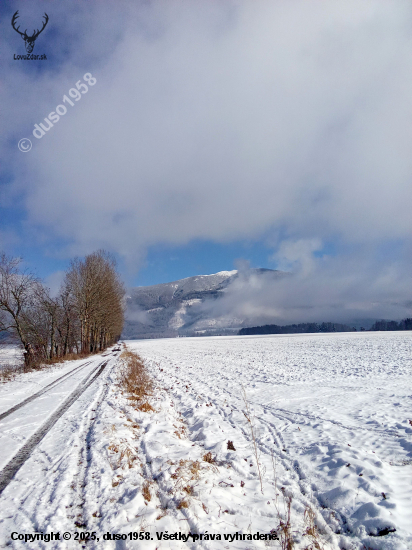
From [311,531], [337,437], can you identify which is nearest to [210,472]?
[311,531]

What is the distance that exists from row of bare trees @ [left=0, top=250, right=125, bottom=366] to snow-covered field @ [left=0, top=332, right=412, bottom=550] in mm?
21381

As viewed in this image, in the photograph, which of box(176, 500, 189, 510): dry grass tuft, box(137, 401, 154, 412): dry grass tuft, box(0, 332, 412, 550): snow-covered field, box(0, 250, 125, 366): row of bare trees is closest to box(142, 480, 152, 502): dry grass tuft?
box(0, 332, 412, 550): snow-covered field

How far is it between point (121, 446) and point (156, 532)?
9.67ft

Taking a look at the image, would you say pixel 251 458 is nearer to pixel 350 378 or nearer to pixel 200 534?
pixel 200 534

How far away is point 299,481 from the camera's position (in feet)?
17.5

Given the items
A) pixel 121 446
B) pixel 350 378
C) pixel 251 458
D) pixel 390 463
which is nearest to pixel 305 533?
pixel 251 458

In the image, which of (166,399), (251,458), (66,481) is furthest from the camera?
(166,399)

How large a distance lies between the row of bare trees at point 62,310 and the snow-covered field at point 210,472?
2138 cm

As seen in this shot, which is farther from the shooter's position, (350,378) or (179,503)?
(350,378)

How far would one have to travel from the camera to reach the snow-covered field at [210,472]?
3.98 meters

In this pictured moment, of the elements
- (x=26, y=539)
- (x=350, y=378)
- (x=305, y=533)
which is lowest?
(x=350, y=378)

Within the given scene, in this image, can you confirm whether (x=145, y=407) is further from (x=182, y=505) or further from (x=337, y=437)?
(x=337, y=437)

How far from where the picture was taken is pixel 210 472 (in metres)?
5.46

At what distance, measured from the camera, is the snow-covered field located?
13.0ft
